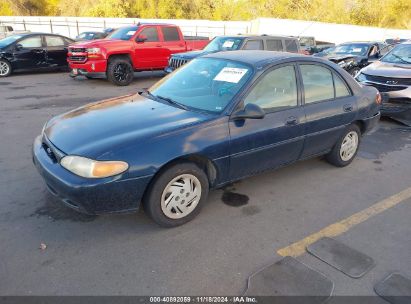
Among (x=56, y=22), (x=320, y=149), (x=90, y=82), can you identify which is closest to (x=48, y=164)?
(x=320, y=149)

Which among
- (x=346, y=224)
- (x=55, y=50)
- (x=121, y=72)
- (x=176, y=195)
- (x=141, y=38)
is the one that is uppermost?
(x=141, y=38)

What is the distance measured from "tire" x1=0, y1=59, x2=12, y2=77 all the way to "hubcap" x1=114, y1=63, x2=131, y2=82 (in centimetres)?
398

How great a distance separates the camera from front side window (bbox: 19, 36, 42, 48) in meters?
12.0

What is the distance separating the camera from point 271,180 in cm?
442

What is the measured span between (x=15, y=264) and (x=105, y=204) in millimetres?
828

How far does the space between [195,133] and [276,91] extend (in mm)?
1174

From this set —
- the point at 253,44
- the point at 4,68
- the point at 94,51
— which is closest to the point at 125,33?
the point at 94,51

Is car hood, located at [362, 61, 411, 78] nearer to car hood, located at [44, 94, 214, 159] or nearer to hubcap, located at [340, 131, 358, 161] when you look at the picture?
hubcap, located at [340, 131, 358, 161]

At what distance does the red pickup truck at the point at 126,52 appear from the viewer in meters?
10.4

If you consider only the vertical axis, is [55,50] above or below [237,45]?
below

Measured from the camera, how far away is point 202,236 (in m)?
3.25

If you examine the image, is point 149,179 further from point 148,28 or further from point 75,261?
point 148,28

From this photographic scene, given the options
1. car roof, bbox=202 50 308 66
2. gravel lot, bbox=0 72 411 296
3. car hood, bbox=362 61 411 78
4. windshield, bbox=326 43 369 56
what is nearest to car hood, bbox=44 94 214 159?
gravel lot, bbox=0 72 411 296

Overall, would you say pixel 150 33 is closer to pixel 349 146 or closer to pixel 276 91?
pixel 349 146
